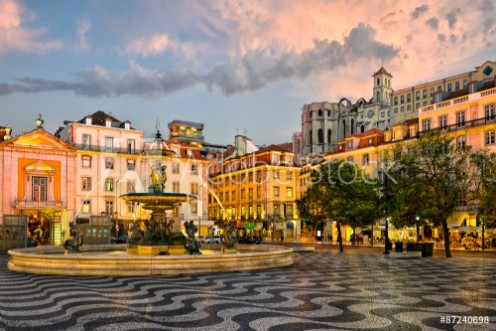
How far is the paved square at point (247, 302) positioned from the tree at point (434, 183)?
456 inches

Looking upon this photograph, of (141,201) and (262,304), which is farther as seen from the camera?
(141,201)

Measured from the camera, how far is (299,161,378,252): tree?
38031mm

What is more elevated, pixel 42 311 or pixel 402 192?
pixel 402 192

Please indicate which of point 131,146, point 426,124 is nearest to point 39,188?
point 131,146

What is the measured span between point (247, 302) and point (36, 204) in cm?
4375

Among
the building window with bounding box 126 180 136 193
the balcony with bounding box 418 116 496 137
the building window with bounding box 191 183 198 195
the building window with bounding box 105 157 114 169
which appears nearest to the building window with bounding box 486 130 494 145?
the balcony with bounding box 418 116 496 137

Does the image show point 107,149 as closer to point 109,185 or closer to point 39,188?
point 109,185

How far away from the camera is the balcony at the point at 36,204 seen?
160 feet

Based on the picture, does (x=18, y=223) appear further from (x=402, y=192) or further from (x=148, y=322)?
(x=148, y=322)

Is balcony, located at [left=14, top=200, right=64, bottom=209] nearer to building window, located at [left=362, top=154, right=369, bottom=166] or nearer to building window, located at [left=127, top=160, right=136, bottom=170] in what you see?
building window, located at [left=127, top=160, right=136, bottom=170]

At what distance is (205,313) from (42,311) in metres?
3.47

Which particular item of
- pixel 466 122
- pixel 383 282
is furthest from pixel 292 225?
pixel 383 282

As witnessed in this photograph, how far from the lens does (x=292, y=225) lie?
236 ft

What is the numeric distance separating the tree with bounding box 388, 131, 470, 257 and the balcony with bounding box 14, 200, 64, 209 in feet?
114
